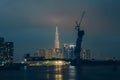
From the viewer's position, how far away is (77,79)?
178m

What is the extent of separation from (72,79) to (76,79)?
1.89 metres

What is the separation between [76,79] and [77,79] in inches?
17.4

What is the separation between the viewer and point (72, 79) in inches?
6954

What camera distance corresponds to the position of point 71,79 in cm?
17700

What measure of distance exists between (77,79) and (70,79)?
263cm

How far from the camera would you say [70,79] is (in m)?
177

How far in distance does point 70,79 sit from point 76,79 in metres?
2.30

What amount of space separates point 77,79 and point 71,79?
230cm

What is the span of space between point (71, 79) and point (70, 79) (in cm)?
44
